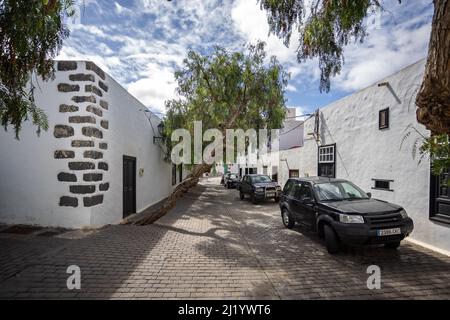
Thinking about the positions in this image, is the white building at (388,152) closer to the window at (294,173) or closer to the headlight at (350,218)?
the headlight at (350,218)

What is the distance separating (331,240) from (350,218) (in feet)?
2.16

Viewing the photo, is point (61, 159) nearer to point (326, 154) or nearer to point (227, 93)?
point (227, 93)

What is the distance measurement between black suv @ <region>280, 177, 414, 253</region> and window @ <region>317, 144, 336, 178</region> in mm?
3920

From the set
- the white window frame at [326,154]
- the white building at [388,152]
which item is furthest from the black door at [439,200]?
the white window frame at [326,154]

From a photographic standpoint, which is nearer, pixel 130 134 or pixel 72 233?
pixel 72 233

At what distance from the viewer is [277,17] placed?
15.0 ft

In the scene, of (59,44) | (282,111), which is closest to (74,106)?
(59,44)

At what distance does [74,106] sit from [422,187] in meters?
9.11

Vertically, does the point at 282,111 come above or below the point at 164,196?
above

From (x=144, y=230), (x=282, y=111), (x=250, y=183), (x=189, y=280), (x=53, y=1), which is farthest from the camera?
(x=250, y=183)

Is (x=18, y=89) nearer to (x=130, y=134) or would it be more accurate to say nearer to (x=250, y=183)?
(x=130, y=134)

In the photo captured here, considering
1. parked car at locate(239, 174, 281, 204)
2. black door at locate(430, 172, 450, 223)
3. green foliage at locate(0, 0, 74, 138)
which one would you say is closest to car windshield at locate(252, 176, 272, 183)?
parked car at locate(239, 174, 281, 204)

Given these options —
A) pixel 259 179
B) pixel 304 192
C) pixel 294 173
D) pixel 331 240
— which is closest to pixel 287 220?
pixel 304 192

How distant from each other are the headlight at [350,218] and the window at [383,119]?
3853 mm
